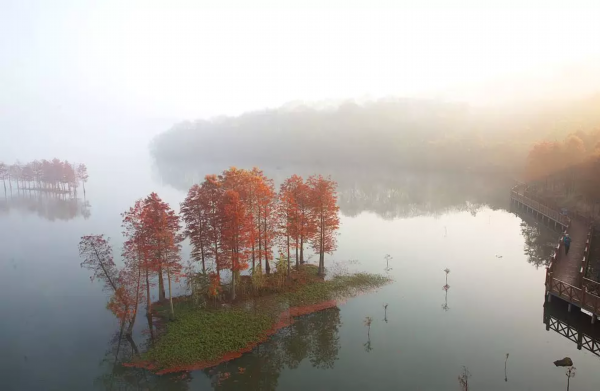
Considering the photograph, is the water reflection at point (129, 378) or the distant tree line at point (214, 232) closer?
the water reflection at point (129, 378)

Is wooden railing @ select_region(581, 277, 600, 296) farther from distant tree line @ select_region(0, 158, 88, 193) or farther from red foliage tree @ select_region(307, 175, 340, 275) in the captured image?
distant tree line @ select_region(0, 158, 88, 193)

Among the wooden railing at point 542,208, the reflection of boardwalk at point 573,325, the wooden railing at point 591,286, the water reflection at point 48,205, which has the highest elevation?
the wooden railing at point 542,208

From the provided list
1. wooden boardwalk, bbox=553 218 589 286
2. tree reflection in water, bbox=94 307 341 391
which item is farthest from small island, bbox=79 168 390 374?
wooden boardwalk, bbox=553 218 589 286

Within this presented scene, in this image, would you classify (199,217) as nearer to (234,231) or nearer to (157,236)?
(234,231)

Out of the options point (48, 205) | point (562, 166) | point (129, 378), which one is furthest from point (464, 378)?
point (48, 205)

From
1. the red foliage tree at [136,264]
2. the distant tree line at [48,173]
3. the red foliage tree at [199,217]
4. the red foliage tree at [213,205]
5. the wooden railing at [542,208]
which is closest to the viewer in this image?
the red foliage tree at [136,264]

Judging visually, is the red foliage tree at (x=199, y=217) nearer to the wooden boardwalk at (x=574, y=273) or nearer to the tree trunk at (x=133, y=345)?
the tree trunk at (x=133, y=345)

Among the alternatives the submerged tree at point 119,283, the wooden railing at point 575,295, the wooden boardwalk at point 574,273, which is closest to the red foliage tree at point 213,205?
the submerged tree at point 119,283
